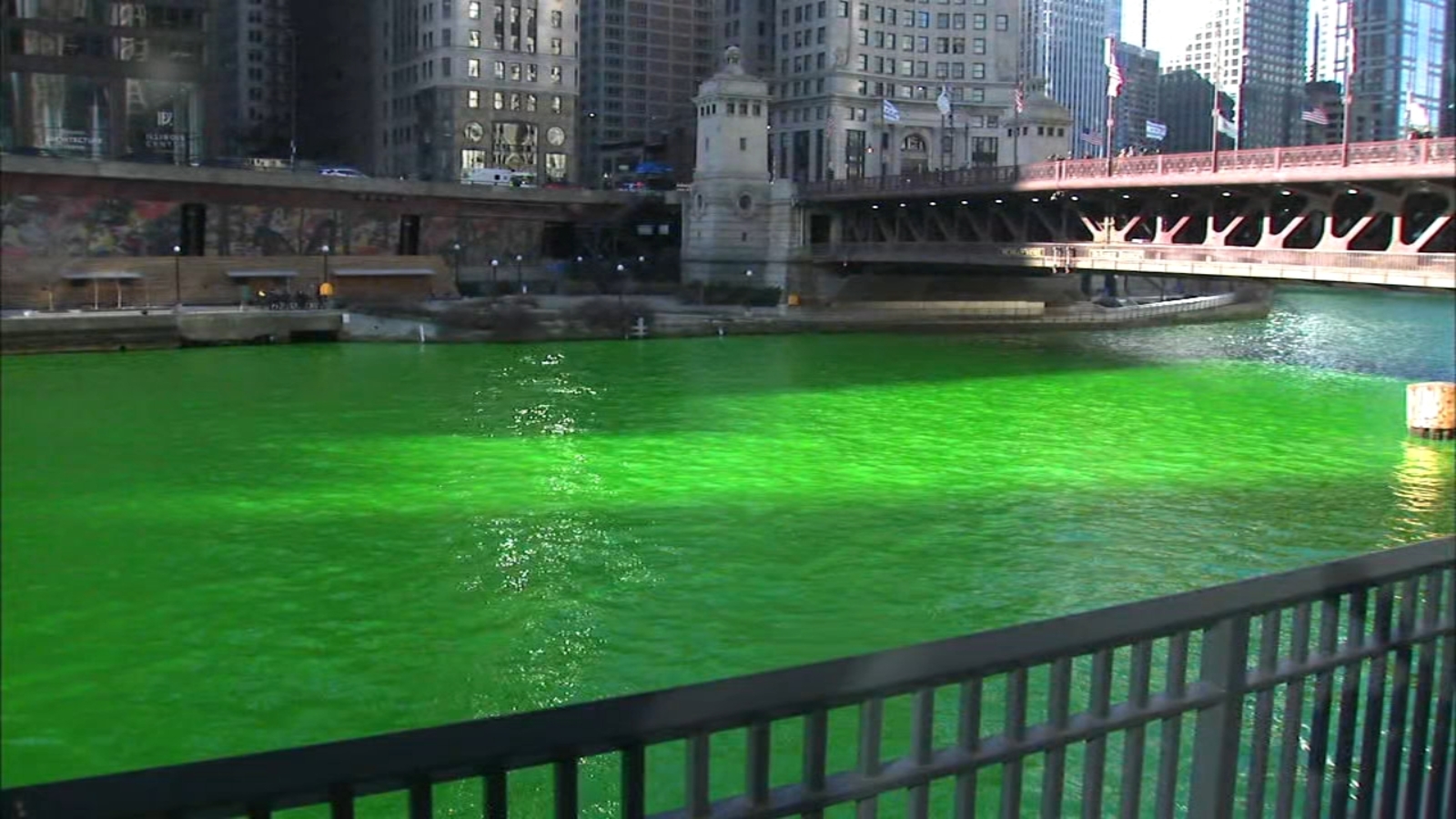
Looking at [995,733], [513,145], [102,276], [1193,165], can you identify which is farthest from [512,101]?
[995,733]

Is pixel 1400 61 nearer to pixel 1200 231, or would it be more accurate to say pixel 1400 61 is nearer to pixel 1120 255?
pixel 1200 231

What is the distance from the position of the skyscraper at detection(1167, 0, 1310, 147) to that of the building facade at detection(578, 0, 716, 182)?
55408 mm

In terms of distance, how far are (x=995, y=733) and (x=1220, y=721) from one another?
55 centimetres

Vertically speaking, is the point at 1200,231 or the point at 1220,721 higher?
the point at 1200,231

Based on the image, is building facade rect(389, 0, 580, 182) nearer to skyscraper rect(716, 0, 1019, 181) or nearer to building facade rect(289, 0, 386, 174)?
building facade rect(289, 0, 386, 174)

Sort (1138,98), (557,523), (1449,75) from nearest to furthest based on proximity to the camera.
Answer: (557,523) < (1449,75) < (1138,98)

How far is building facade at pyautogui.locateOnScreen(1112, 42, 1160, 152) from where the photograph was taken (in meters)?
89.0

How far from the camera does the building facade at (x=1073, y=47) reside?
125 m

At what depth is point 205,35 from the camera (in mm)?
4879

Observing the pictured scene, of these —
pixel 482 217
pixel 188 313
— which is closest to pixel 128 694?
pixel 188 313

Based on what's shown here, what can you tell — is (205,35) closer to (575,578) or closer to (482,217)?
(575,578)

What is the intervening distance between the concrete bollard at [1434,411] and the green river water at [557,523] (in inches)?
43.5

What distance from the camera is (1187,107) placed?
276 feet

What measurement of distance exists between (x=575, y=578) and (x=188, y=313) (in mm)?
6716
